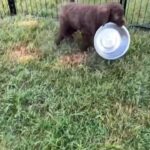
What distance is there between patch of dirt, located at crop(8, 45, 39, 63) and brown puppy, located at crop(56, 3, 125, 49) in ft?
1.40

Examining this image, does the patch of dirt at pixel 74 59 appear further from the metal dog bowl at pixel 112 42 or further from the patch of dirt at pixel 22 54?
the patch of dirt at pixel 22 54

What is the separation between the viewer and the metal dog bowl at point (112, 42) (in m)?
4.19

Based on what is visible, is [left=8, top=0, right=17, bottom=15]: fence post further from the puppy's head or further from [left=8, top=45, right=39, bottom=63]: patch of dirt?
the puppy's head

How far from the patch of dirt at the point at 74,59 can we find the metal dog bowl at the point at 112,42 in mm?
229

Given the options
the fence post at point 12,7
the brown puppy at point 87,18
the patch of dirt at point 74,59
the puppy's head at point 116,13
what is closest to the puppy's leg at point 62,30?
the brown puppy at point 87,18

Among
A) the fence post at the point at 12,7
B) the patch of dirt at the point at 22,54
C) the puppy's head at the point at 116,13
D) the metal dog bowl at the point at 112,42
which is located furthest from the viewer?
the fence post at the point at 12,7

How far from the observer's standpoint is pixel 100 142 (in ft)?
10.6

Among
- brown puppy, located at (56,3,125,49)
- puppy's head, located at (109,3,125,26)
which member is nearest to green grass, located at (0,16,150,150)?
brown puppy, located at (56,3,125,49)

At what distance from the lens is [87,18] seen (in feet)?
13.6

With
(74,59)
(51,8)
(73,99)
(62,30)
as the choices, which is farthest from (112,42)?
(51,8)

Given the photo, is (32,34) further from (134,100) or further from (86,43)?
(134,100)

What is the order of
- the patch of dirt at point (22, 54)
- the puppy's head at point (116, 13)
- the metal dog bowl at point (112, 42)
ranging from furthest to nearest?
the patch of dirt at point (22, 54) → the metal dog bowl at point (112, 42) → the puppy's head at point (116, 13)

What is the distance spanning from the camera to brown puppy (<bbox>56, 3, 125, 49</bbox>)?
158 inches

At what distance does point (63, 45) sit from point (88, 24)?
22.8 inches
